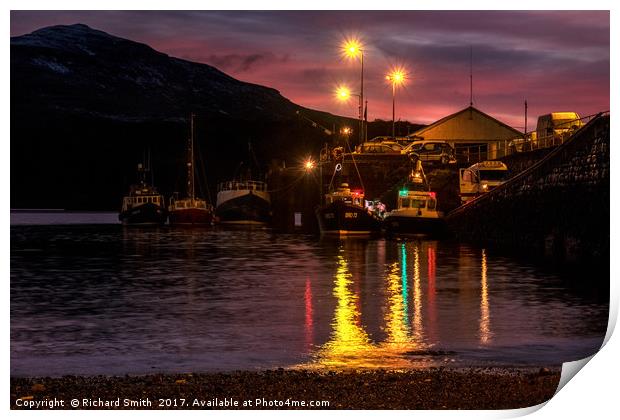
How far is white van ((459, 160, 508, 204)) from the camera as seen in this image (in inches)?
2320

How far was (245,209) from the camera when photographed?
93000 millimetres

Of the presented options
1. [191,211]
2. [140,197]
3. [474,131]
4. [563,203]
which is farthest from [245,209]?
[563,203]

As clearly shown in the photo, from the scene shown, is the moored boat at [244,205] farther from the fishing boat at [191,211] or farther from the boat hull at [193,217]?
the boat hull at [193,217]

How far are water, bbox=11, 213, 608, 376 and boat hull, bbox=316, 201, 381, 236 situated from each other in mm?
16710

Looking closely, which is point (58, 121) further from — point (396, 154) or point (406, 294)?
point (396, 154)

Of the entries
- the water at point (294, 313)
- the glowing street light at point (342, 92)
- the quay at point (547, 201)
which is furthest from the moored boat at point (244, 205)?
the glowing street light at point (342, 92)

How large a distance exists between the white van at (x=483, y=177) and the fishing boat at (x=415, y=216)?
324 centimetres

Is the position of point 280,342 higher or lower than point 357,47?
lower

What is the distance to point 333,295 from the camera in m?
27.5

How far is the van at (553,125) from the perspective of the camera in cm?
5400

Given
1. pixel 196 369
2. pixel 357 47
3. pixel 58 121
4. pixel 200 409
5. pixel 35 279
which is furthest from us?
pixel 58 121

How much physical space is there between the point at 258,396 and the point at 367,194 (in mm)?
60606

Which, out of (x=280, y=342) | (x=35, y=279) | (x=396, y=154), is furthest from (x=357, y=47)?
(x=396, y=154)

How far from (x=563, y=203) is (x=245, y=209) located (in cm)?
5742
